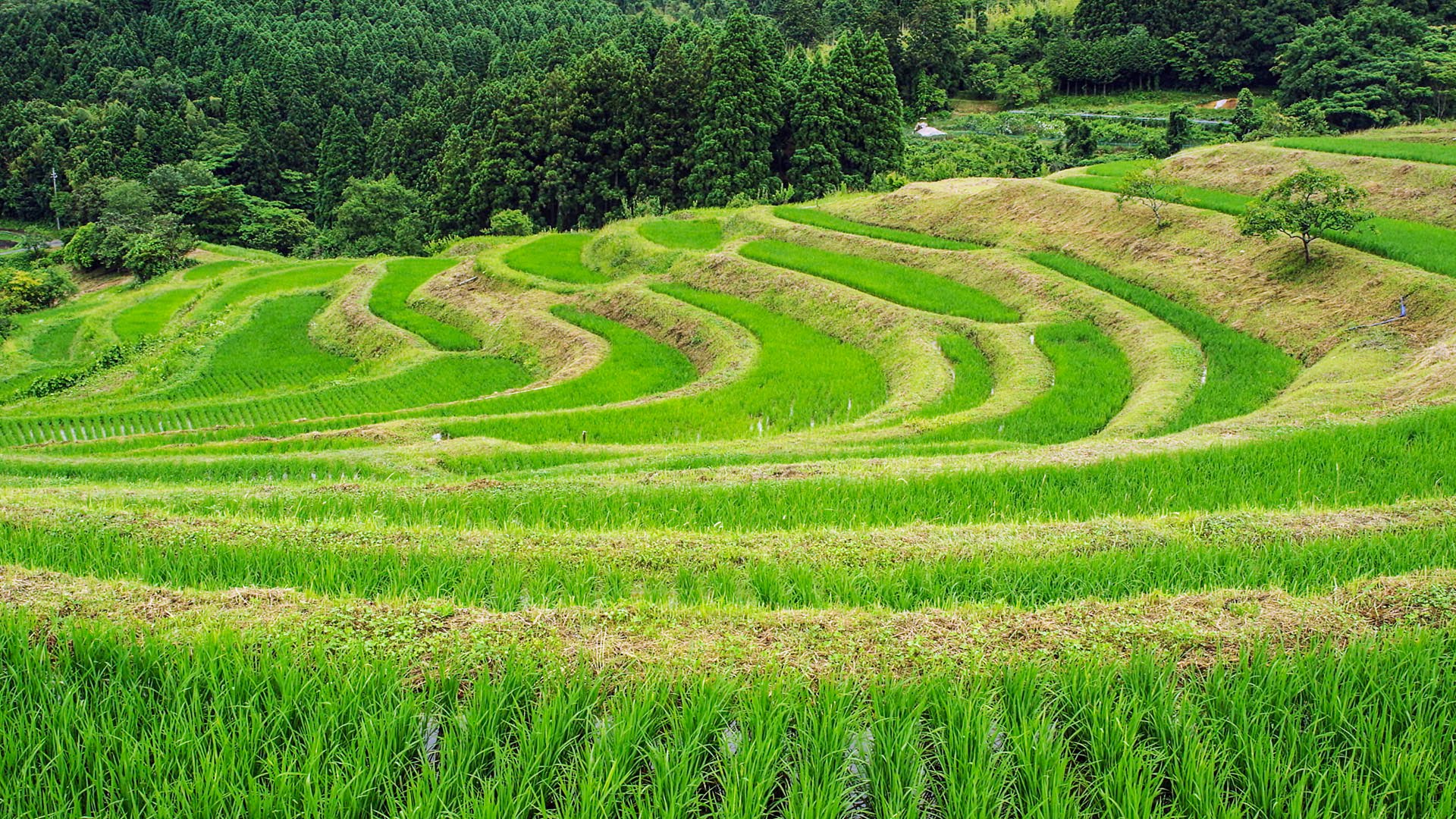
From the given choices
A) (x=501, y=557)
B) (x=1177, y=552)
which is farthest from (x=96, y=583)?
(x=1177, y=552)

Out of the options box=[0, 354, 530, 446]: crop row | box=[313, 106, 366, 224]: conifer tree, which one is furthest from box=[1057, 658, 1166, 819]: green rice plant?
box=[313, 106, 366, 224]: conifer tree

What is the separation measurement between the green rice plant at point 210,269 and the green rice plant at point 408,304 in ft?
49.5

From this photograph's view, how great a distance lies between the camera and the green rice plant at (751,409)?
15.3 m

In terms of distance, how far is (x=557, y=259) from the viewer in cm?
3697

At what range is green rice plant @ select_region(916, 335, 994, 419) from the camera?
15.7 meters

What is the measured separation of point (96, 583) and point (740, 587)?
3812 millimetres

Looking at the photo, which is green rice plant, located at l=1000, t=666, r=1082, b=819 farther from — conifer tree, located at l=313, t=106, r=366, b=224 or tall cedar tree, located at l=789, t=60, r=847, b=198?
conifer tree, located at l=313, t=106, r=366, b=224

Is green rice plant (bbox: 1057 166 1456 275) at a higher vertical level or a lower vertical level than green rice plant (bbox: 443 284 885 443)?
higher

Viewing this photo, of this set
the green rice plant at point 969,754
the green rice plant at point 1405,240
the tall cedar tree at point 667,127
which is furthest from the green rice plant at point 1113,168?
the green rice plant at point 969,754

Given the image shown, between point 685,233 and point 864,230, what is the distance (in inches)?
353

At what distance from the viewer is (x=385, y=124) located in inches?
3063

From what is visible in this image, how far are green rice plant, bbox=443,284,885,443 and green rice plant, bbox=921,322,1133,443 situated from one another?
3552 mm

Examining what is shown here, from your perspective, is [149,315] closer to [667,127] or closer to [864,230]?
[667,127]

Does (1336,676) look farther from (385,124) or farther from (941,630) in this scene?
(385,124)
